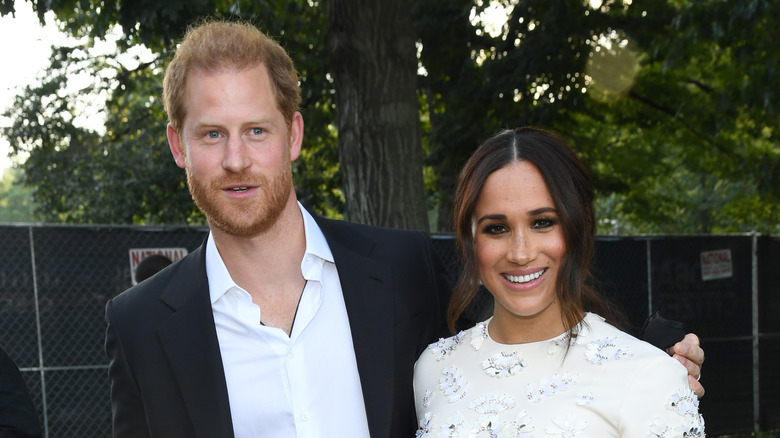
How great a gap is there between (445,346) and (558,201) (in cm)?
70

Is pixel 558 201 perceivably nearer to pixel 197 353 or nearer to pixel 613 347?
pixel 613 347

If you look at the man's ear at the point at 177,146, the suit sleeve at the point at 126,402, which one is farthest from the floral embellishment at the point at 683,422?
the man's ear at the point at 177,146

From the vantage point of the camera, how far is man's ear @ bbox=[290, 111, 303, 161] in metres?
2.96

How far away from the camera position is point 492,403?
2572 millimetres

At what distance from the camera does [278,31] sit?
10.5 metres

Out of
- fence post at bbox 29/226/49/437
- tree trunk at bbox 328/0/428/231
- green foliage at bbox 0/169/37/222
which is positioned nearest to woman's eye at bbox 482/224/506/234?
tree trunk at bbox 328/0/428/231

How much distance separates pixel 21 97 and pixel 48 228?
9651 millimetres

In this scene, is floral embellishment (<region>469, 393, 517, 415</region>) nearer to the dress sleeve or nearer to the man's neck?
the dress sleeve

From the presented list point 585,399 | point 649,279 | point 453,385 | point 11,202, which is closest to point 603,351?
point 585,399

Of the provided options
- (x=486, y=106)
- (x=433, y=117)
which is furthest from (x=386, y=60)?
(x=433, y=117)

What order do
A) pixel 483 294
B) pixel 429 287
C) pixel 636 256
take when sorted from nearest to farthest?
pixel 429 287 < pixel 483 294 < pixel 636 256

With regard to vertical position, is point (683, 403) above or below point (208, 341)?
below

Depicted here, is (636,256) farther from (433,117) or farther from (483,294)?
(433,117)

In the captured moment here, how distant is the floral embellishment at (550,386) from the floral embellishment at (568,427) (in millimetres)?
115
